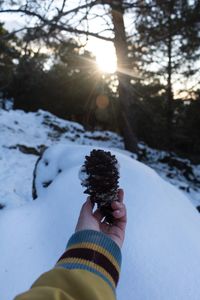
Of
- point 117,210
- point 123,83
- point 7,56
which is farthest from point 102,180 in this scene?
point 123,83

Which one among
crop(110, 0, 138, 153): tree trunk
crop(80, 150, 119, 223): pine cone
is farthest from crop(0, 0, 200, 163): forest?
crop(80, 150, 119, 223): pine cone

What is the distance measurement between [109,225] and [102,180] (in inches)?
7.1

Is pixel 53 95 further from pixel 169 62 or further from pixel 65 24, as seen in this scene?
pixel 65 24

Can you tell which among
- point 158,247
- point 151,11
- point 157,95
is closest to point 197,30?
point 151,11

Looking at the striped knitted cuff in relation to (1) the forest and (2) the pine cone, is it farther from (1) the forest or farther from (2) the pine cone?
(1) the forest

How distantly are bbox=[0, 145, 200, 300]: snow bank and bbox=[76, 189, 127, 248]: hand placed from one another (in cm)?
78

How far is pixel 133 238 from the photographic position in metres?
2.28

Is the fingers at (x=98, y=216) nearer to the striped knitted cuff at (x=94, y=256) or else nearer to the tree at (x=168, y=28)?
the striped knitted cuff at (x=94, y=256)

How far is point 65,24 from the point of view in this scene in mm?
7430

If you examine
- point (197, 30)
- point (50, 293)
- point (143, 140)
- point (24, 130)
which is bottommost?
point (143, 140)

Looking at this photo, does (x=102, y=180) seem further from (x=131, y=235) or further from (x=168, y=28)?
(x=168, y=28)

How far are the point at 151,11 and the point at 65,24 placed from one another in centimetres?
233

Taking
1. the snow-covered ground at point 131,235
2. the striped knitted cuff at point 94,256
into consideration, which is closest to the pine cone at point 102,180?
the striped knitted cuff at point 94,256

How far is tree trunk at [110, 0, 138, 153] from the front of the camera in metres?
9.37
